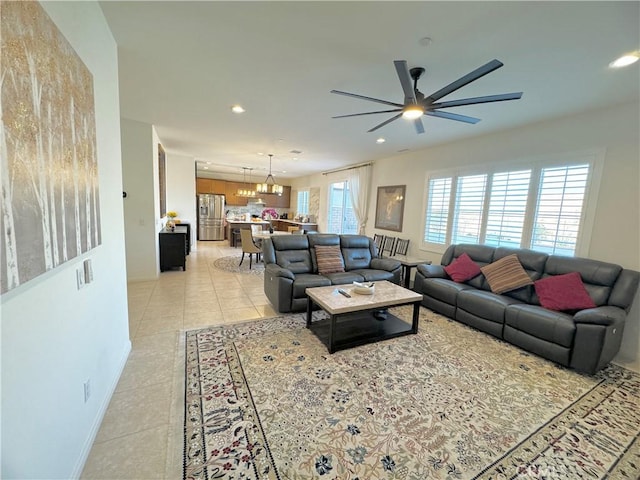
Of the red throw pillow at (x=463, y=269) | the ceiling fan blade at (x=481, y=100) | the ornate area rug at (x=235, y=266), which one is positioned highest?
the ceiling fan blade at (x=481, y=100)

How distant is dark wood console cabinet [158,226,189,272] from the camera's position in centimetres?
523

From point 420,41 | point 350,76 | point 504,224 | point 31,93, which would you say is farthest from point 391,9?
point 504,224

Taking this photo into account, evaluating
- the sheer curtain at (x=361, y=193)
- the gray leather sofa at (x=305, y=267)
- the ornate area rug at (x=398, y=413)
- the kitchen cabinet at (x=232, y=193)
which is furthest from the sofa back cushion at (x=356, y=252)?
the kitchen cabinet at (x=232, y=193)

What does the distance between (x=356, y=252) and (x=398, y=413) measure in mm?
2894

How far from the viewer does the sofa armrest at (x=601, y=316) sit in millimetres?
2342

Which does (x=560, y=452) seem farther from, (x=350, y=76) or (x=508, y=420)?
(x=350, y=76)

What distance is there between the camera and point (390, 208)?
591 centimetres

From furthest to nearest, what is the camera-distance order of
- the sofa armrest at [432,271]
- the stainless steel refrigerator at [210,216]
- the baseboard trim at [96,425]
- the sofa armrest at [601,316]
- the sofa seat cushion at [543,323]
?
the stainless steel refrigerator at [210,216]
the sofa armrest at [432,271]
the sofa seat cushion at [543,323]
the sofa armrest at [601,316]
the baseboard trim at [96,425]

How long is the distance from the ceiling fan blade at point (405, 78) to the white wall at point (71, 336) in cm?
190

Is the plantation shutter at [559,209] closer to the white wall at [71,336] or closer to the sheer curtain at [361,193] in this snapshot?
the sheer curtain at [361,193]

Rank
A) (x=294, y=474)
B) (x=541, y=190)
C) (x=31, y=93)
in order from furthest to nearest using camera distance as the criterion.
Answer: (x=541, y=190) < (x=294, y=474) < (x=31, y=93)

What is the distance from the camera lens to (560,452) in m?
1.65

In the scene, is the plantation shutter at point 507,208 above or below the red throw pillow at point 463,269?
above

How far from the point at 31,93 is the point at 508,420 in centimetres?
325
